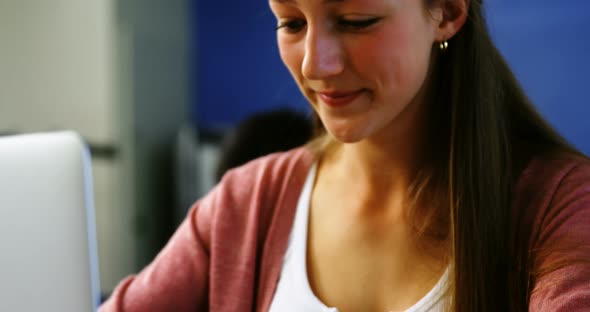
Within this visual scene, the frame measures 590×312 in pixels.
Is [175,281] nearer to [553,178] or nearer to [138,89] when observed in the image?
[553,178]

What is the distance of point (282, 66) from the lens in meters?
3.06

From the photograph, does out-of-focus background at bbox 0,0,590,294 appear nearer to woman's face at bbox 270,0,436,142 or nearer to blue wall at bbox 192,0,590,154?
blue wall at bbox 192,0,590,154

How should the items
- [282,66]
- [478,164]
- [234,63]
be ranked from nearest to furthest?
[478,164] < [282,66] < [234,63]

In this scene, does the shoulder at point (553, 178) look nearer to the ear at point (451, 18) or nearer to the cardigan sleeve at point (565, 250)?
the cardigan sleeve at point (565, 250)

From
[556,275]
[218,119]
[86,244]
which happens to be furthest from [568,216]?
→ [218,119]

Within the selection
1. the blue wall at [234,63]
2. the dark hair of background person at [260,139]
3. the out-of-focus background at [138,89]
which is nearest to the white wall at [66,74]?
the out-of-focus background at [138,89]

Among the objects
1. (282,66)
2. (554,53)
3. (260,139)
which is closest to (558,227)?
(260,139)

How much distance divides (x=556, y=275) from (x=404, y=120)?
0.30 metres

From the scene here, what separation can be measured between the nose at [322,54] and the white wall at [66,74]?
7.16ft

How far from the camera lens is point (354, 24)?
839 mm

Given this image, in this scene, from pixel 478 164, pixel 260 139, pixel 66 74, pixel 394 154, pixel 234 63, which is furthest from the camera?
pixel 234 63

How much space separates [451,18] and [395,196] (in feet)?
0.87

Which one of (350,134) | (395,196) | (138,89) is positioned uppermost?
(350,134)

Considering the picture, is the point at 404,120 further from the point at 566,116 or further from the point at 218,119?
the point at 218,119
